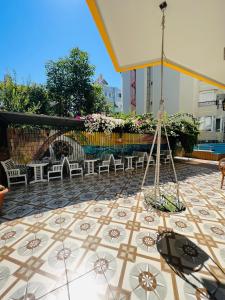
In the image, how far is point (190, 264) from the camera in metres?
1.88

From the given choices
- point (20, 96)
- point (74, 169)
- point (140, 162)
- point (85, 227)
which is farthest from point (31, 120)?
point (20, 96)

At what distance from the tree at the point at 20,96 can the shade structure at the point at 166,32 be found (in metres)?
9.49

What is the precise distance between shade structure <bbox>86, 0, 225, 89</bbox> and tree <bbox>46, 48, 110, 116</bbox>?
1002 cm

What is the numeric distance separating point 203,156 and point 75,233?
32.9 feet

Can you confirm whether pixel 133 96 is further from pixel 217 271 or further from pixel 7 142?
pixel 217 271

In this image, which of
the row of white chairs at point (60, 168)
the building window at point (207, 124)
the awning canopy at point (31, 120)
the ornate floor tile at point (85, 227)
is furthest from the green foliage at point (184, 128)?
the building window at point (207, 124)

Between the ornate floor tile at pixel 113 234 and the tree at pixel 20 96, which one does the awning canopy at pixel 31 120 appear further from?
the tree at pixel 20 96

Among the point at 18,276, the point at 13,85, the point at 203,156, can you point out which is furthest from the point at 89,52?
the point at 18,276

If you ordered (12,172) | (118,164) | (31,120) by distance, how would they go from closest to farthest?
1. (12,172)
2. (31,120)
3. (118,164)

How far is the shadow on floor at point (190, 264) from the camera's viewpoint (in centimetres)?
155

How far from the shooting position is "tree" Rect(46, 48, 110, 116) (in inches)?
488

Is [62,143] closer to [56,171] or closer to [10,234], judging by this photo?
[56,171]

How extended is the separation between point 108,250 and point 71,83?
42.0ft

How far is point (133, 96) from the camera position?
66.7 ft
